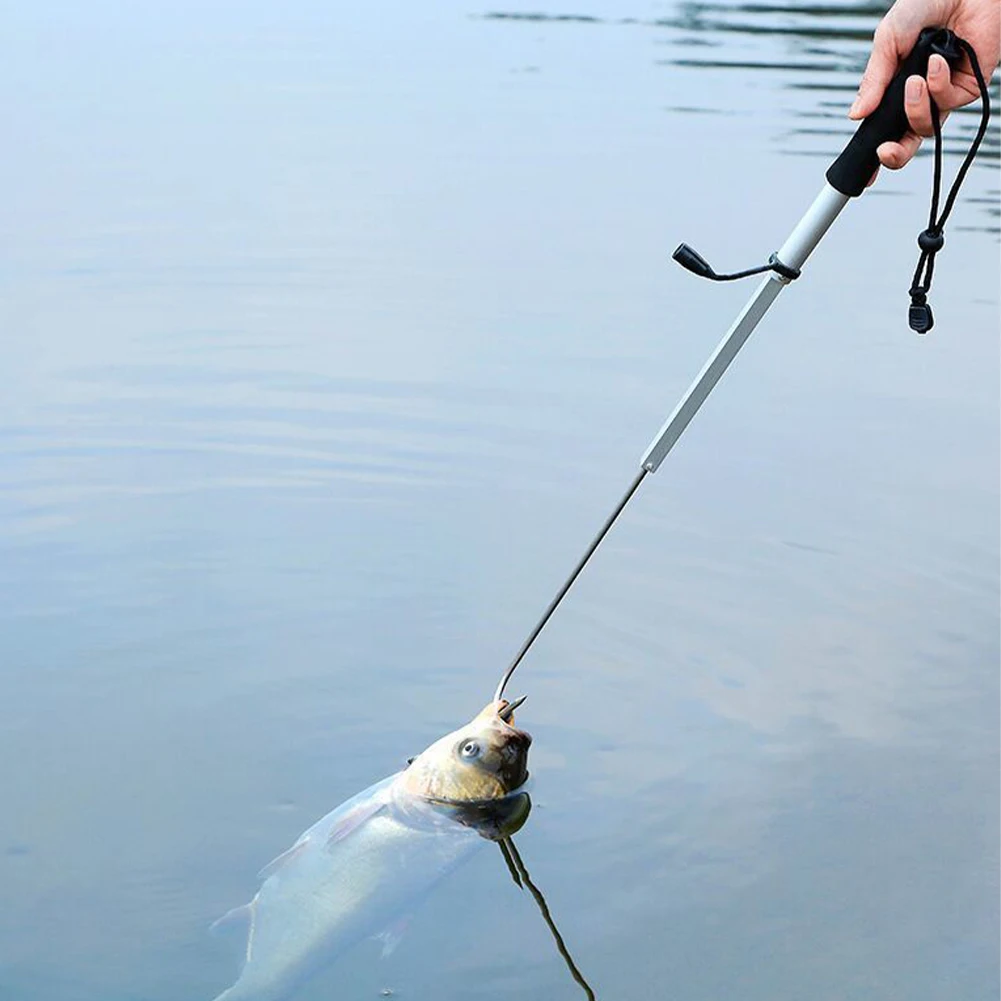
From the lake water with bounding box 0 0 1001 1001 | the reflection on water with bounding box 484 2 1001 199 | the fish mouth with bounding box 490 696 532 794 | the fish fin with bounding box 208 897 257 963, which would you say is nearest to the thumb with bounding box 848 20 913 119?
the fish mouth with bounding box 490 696 532 794

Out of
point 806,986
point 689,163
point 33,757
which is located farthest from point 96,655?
point 689,163

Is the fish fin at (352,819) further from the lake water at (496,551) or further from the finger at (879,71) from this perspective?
the finger at (879,71)

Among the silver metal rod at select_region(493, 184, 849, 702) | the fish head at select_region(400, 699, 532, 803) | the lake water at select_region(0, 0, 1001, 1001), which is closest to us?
the silver metal rod at select_region(493, 184, 849, 702)

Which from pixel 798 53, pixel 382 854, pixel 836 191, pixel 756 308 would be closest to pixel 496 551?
pixel 382 854

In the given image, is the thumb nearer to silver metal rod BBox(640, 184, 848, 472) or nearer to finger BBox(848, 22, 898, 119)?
finger BBox(848, 22, 898, 119)

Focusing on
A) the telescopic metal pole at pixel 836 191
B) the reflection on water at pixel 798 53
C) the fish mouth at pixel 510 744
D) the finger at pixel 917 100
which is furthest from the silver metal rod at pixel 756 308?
the reflection on water at pixel 798 53

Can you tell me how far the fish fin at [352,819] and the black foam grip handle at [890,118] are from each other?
189 centimetres

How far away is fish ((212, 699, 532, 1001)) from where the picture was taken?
4.02 meters

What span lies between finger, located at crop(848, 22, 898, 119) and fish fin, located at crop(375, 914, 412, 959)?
2.10 metres

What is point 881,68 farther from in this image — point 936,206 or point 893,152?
point 936,206

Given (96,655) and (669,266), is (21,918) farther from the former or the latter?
(669,266)

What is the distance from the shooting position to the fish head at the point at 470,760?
4.55 metres

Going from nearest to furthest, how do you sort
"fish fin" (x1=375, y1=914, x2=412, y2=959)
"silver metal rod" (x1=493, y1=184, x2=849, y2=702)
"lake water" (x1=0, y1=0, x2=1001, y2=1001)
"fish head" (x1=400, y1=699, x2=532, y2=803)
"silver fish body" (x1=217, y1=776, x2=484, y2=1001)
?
"silver metal rod" (x1=493, y1=184, x2=849, y2=702) → "silver fish body" (x1=217, y1=776, x2=484, y2=1001) → "fish fin" (x1=375, y1=914, x2=412, y2=959) → "lake water" (x1=0, y1=0, x2=1001, y2=1001) → "fish head" (x1=400, y1=699, x2=532, y2=803)

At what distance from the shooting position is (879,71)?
12.0 feet
